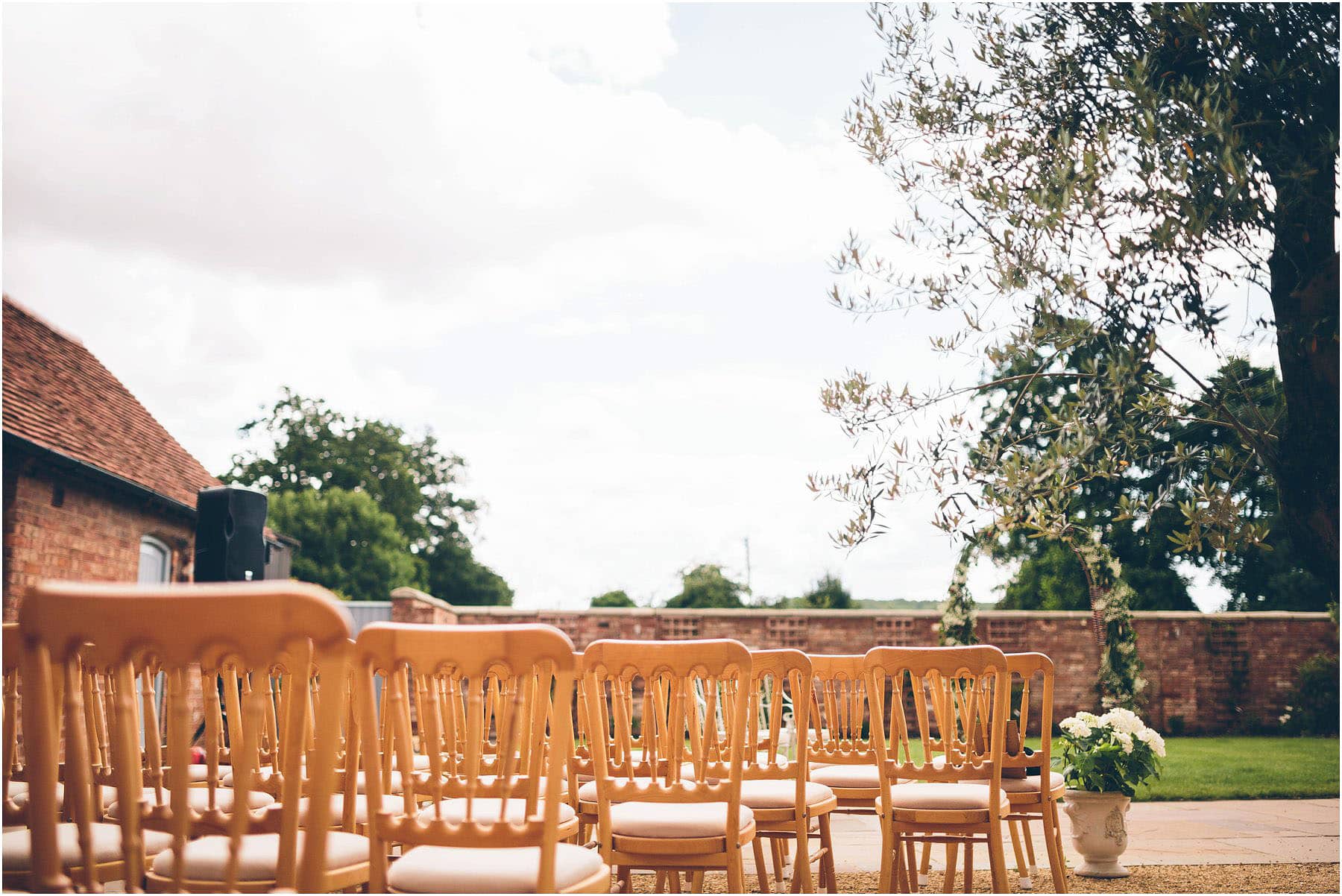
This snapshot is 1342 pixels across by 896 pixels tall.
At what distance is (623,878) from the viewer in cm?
333

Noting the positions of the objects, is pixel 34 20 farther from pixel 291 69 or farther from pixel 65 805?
pixel 65 805

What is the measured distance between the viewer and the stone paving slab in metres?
5.57

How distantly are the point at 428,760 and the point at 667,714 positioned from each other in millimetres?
709

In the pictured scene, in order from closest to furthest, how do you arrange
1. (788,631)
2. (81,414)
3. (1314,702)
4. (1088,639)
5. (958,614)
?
1. (81,414)
2. (958,614)
3. (788,631)
4. (1088,639)
5. (1314,702)

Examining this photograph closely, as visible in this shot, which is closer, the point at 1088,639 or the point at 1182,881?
the point at 1182,881

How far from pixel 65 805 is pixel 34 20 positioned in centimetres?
427

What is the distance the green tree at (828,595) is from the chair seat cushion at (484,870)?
17.3 meters

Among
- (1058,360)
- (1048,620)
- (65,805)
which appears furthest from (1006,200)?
(1048,620)

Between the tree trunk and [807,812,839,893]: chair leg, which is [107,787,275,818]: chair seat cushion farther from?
the tree trunk

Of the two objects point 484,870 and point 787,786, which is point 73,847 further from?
point 787,786

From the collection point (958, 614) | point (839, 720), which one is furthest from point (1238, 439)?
point (958, 614)

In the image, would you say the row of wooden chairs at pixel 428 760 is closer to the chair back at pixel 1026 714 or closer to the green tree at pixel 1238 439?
the chair back at pixel 1026 714

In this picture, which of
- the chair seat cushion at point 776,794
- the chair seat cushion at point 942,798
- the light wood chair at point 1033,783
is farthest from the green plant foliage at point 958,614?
the chair seat cushion at point 776,794

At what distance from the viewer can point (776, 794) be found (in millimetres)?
3543
